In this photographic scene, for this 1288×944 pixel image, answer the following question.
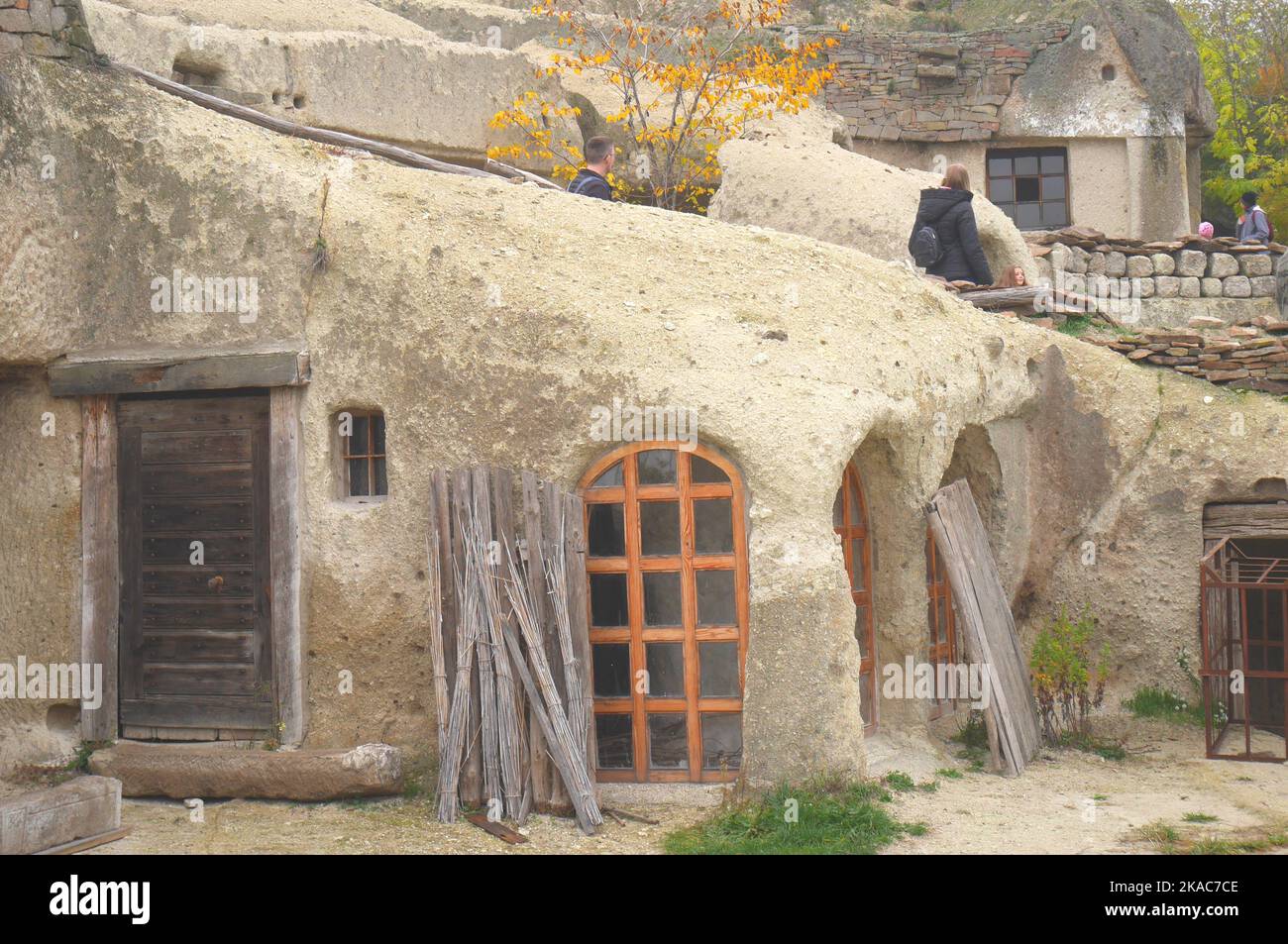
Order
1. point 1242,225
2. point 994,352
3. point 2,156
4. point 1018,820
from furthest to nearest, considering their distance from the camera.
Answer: point 1242,225, point 994,352, point 2,156, point 1018,820

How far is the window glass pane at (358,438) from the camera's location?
9641 millimetres

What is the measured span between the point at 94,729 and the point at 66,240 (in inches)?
122

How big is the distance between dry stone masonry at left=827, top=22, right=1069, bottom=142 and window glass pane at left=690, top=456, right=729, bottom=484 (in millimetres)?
11026

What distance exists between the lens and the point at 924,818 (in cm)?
863

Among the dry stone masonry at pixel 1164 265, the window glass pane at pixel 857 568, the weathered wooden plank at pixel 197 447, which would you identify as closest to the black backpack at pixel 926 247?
the dry stone masonry at pixel 1164 265

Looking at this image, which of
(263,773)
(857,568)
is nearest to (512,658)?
(263,773)

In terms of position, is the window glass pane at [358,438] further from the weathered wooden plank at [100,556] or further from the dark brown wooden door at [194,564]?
the weathered wooden plank at [100,556]

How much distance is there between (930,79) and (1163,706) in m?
10.7

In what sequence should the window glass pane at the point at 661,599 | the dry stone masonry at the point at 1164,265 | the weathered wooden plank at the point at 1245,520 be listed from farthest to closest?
the dry stone masonry at the point at 1164,265, the weathered wooden plank at the point at 1245,520, the window glass pane at the point at 661,599

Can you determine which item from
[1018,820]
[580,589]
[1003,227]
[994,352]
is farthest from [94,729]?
[1003,227]

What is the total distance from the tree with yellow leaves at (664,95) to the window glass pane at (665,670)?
7150 mm

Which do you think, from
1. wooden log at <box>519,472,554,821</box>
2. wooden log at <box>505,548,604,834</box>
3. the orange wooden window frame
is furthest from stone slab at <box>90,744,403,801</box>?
the orange wooden window frame

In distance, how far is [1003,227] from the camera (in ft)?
47.3

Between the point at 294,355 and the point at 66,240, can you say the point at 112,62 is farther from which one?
the point at 294,355
